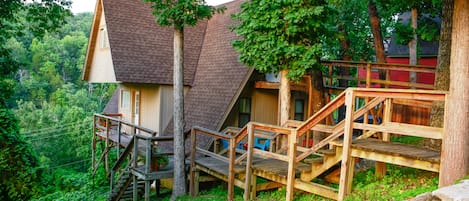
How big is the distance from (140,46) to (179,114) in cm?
528

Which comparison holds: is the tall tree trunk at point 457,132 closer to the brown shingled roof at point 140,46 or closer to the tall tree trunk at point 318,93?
the tall tree trunk at point 318,93

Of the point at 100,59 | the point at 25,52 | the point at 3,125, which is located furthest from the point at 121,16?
the point at 25,52

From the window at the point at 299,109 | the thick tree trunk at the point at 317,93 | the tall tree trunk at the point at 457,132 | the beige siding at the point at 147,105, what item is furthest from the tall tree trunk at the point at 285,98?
the beige siding at the point at 147,105

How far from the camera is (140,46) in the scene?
1406 centimetres

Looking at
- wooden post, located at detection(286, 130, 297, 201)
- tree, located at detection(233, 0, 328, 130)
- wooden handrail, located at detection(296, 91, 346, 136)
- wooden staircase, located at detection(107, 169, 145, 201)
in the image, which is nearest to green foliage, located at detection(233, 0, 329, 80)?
tree, located at detection(233, 0, 328, 130)

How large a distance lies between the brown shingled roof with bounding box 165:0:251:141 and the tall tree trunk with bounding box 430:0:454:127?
19.7 feet

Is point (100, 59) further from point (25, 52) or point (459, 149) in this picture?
point (25, 52)

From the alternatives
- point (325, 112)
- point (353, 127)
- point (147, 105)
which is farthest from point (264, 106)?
point (353, 127)

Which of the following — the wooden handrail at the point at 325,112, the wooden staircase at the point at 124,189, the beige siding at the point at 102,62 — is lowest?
the wooden staircase at the point at 124,189

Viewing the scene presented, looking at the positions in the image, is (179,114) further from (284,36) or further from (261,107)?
(261,107)

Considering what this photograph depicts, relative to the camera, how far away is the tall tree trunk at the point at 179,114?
32.2 ft

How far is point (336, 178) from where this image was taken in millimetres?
7598

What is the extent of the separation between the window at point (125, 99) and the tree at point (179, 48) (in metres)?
7.61

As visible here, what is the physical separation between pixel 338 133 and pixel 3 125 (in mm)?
12653
